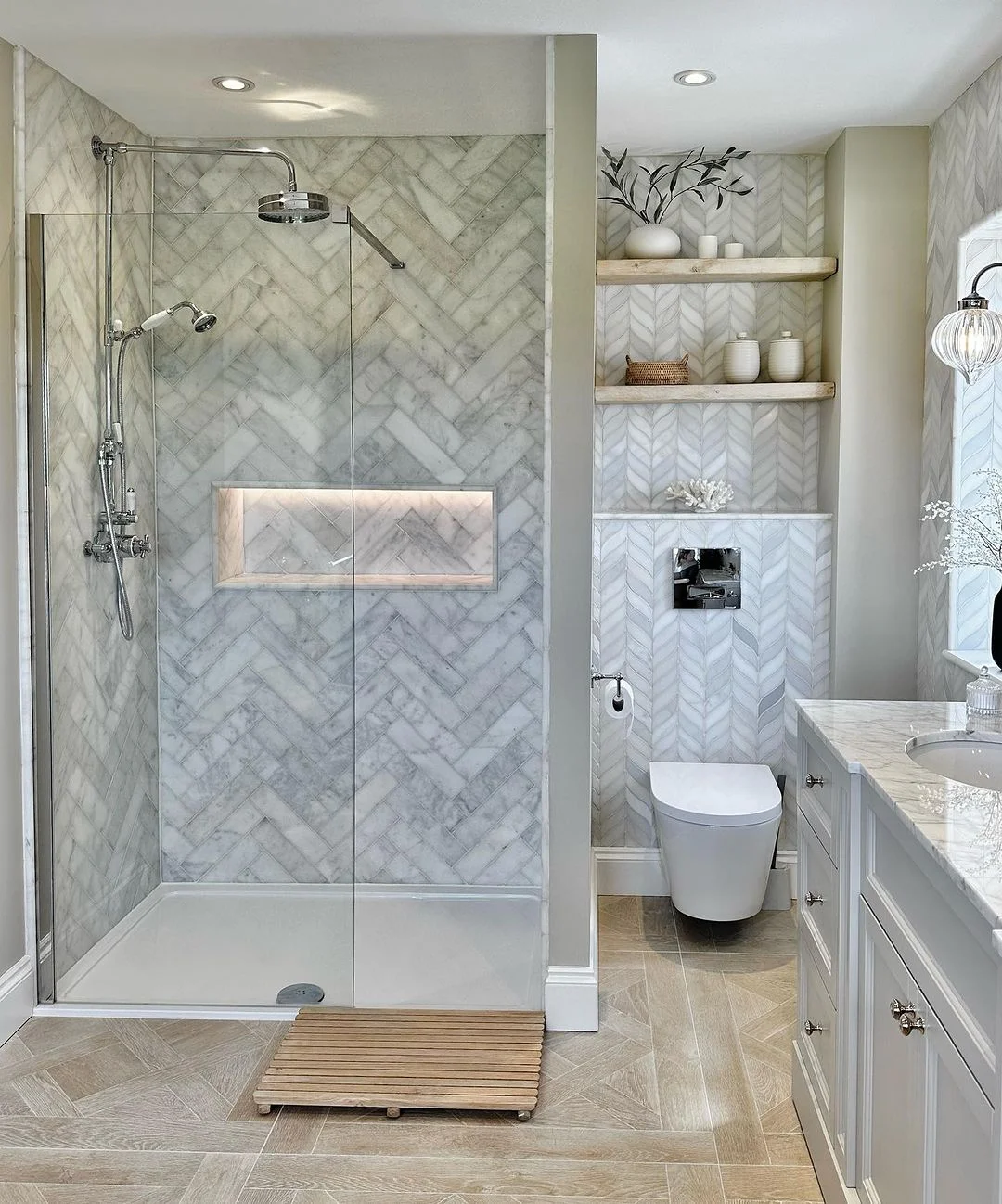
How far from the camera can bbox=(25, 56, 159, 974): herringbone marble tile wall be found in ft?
9.45

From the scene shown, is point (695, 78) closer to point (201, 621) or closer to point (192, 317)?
point (192, 317)

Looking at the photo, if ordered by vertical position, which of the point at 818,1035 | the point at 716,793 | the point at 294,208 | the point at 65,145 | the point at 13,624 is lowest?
the point at 818,1035

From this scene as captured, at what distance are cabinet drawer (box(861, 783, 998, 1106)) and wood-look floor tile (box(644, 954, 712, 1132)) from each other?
2.83ft

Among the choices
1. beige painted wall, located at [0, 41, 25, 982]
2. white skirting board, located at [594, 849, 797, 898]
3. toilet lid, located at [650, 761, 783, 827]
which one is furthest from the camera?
white skirting board, located at [594, 849, 797, 898]

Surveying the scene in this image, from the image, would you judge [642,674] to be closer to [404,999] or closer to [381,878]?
[381,878]

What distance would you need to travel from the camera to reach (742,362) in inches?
149

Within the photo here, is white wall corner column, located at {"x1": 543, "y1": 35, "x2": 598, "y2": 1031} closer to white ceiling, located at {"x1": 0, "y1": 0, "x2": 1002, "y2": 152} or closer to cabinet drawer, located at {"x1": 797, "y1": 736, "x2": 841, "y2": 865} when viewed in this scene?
white ceiling, located at {"x1": 0, "y1": 0, "x2": 1002, "y2": 152}

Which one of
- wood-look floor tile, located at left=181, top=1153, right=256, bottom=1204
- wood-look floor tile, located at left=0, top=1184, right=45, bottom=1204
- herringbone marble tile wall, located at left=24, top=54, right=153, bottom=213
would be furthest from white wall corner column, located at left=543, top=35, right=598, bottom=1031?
herringbone marble tile wall, located at left=24, top=54, right=153, bottom=213

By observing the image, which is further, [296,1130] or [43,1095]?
[43,1095]

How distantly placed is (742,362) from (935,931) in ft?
8.38

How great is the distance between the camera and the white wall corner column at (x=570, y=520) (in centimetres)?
278

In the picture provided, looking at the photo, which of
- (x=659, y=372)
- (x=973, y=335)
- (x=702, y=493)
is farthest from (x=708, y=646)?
(x=973, y=335)

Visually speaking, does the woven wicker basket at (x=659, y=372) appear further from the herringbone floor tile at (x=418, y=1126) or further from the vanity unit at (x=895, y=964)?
the herringbone floor tile at (x=418, y=1126)

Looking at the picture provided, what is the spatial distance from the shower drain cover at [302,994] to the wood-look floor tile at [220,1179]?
2.03 ft
